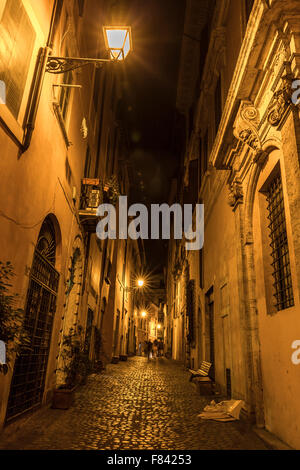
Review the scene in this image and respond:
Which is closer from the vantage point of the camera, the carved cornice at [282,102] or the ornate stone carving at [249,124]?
the carved cornice at [282,102]

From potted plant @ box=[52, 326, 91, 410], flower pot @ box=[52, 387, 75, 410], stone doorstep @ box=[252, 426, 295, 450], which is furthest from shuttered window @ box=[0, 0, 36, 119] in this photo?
stone doorstep @ box=[252, 426, 295, 450]

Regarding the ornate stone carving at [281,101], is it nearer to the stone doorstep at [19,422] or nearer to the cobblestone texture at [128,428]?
the cobblestone texture at [128,428]

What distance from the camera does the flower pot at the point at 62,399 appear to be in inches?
253

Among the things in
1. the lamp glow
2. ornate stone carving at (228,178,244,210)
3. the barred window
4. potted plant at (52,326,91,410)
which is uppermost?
the lamp glow

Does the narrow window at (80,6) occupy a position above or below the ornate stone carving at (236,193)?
above

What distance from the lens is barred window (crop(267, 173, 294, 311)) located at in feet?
17.4

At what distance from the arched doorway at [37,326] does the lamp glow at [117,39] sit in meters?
3.51

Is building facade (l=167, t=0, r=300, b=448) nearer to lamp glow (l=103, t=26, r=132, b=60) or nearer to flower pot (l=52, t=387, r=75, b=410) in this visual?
lamp glow (l=103, t=26, r=132, b=60)

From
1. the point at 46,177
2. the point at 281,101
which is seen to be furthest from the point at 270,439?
the point at 46,177

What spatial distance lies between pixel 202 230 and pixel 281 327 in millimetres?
8496

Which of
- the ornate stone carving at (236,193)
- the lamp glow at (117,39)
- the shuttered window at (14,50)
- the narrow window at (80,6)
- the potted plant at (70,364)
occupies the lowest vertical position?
the potted plant at (70,364)

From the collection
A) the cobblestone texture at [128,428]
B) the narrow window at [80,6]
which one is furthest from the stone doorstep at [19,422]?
the narrow window at [80,6]

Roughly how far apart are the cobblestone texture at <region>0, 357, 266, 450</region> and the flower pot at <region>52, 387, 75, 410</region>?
148 millimetres
